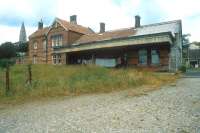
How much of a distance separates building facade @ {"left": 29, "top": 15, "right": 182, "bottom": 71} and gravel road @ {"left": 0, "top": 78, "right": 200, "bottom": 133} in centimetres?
1561

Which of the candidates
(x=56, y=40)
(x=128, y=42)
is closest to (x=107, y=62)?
(x=128, y=42)

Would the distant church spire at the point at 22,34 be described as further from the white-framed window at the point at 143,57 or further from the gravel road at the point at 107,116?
the gravel road at the point at 107,116

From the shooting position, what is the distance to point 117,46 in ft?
94.4

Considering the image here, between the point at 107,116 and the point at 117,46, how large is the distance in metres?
20.6

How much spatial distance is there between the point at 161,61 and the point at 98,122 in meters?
21.5

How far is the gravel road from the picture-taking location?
718 cm

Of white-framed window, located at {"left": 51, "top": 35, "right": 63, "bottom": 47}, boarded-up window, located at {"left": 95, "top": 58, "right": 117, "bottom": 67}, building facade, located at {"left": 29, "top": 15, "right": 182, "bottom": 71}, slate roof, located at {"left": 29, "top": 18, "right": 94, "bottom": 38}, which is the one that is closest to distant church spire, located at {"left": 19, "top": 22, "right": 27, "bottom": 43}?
slate roof, located at {"left": 29, "top": 18, "right": 94, "bottom": 38}

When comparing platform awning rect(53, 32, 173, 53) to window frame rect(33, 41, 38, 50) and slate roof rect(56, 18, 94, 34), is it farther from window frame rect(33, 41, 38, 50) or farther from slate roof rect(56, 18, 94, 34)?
window frame rect(33, 41, 38, 50)

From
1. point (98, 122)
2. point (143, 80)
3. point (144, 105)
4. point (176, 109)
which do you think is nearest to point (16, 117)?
point (98, 122)

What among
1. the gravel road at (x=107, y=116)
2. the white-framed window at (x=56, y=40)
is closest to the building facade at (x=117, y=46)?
the white-framed window at (x=56, y=40)

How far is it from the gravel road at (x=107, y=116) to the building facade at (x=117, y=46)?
15.6m

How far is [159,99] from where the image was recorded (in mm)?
11570

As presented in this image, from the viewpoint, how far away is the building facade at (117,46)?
91.0ft

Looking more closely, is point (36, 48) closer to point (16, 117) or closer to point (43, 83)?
point (43, 83)
